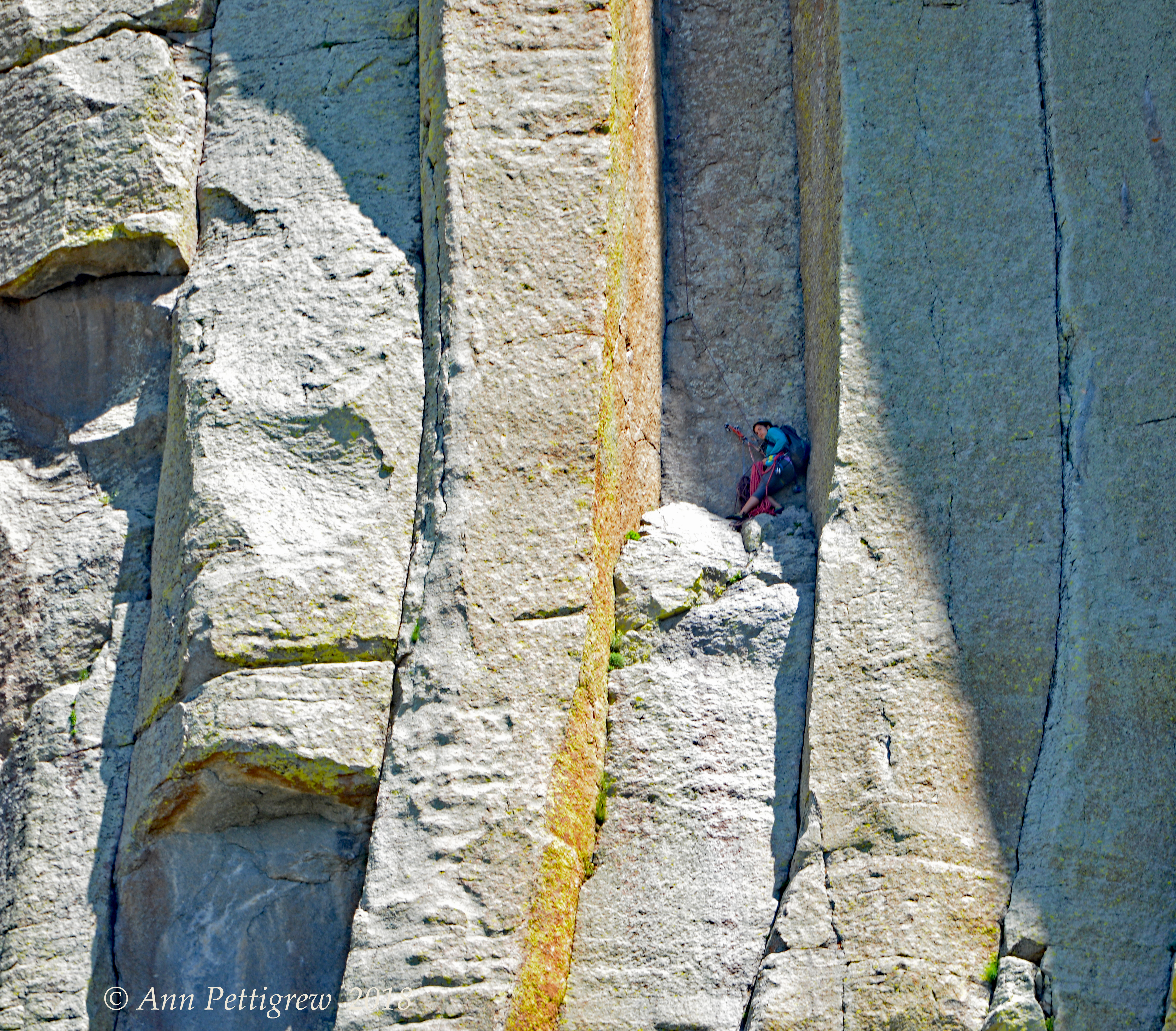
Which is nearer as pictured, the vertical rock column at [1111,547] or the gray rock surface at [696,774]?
the vertical rock column at [1111,547]

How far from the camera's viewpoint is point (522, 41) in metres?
8.00

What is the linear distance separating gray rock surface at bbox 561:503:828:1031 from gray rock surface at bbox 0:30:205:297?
3256 millimetres

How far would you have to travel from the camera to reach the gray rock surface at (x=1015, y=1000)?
211 inches

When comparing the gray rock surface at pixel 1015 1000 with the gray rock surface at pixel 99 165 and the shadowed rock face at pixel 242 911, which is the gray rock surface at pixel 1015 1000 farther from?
the gray rock surface at pixel 99 165

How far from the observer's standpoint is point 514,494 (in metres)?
6.87

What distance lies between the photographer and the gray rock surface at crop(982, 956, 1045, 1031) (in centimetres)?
535

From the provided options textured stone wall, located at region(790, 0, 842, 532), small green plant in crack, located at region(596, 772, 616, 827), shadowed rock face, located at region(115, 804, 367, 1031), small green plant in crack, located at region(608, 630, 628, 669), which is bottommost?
shadowed rock face, located at region(115, 804, 367, 1031)

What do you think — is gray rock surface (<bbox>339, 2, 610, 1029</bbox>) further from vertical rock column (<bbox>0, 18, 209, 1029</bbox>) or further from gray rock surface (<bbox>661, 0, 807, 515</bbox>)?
vertical rock column (<bbox>0, 18, 209, 1029</bbox>)

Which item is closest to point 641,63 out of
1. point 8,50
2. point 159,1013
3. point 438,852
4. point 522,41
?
point 522,41

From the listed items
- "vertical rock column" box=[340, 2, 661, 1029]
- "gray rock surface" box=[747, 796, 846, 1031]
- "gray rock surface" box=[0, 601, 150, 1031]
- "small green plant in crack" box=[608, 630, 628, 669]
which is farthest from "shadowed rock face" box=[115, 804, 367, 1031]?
"gray rock surface" box=[747, 796, 846, 1031]

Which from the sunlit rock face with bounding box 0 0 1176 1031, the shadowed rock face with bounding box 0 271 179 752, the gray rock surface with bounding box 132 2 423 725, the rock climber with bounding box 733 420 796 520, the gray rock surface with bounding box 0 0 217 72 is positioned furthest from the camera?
the gray rock surface with bounding box 0 0 217 72

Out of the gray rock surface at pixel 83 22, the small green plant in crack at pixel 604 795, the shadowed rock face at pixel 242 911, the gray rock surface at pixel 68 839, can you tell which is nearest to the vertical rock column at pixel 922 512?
the small green plant in crack at pixel 604 795

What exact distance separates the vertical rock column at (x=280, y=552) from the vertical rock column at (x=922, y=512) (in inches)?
82.3

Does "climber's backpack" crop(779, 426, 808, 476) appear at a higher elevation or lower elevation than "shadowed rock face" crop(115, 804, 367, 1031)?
higher
